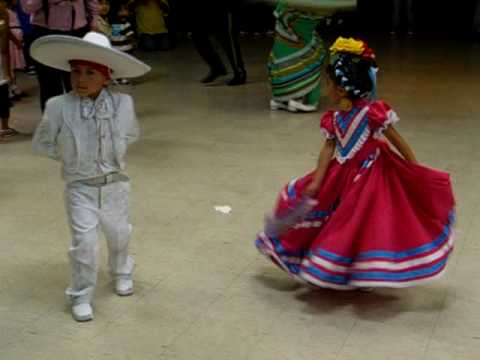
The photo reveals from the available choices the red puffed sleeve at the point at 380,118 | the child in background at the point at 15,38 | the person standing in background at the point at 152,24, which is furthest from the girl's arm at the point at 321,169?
the person standing in background at the point at 152,24

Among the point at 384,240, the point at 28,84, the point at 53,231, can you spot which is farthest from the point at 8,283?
the point at 28,84

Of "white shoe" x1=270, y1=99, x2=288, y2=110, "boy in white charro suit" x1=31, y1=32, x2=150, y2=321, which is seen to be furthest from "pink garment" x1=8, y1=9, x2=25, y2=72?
A: "boy in white charro suit" x1=31, y1=32, x2=150, y2=321

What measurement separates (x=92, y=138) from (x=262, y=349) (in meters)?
1.08

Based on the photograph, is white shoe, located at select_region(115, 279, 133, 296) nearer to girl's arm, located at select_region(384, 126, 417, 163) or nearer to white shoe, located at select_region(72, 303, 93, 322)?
white shoe, located at select_region(72, 303, 93, 322)

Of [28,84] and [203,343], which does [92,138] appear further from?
[28,84]

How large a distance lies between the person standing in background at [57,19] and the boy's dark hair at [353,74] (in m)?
3.13

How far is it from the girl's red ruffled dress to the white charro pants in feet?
2.29

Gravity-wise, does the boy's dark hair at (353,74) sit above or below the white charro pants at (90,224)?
A: above

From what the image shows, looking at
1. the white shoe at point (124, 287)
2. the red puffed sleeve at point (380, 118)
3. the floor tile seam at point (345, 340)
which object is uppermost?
the red puffed sleeve at point (380, 118)

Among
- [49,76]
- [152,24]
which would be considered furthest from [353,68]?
[152,24]

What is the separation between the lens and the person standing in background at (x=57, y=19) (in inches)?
232

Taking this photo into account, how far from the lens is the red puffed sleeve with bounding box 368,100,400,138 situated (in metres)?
3.31

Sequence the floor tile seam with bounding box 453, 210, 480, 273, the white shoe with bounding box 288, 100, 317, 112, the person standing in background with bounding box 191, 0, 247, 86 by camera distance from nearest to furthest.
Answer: the floor tile seam with bounding box 453, 210, 480, 273 → the white shoe with bounding box 288, 100, 317, 112 → the person standing in background with bounding box 191, 0, 247, 86

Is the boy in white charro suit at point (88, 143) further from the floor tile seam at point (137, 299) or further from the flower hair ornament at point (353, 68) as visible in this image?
the flower hair ornament at point (353, 68)
